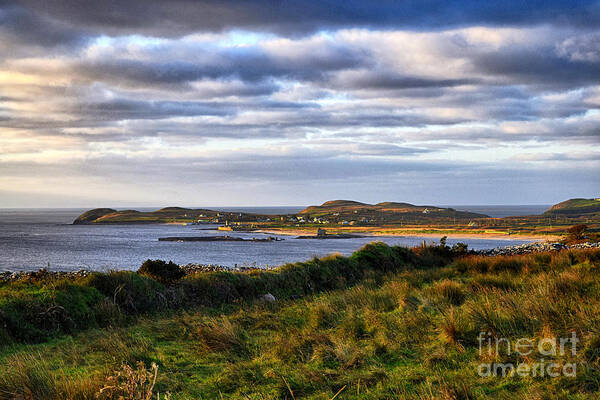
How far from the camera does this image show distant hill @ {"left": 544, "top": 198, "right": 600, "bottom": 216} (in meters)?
132

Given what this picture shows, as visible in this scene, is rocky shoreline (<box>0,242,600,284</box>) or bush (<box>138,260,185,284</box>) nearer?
rocky shoreline (<box>0,242,600,284</box>)

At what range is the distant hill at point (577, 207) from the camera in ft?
433

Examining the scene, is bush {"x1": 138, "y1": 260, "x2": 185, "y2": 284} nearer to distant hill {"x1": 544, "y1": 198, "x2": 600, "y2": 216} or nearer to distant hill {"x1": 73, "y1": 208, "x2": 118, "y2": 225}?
distant hill {"x1": 544, "y1": 198, "x2": 600, "y2": 216}

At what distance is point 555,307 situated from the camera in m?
7.51

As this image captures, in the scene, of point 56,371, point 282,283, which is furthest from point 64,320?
point 282,283

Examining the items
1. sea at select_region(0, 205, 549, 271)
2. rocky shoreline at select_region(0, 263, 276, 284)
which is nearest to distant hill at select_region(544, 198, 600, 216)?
sea at select_region(0, 205, 549, 271)

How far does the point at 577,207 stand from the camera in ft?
462

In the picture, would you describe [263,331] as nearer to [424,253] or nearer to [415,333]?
[415,333]

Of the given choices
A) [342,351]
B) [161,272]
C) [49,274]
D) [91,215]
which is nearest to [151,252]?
[49,274]

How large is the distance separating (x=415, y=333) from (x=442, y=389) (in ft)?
8.33

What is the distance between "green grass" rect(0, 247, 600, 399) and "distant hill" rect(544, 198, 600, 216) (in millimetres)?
143344

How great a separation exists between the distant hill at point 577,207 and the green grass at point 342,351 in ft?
470

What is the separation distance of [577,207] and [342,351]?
162080 mm

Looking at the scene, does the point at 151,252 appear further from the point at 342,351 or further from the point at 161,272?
the point at 342,351
